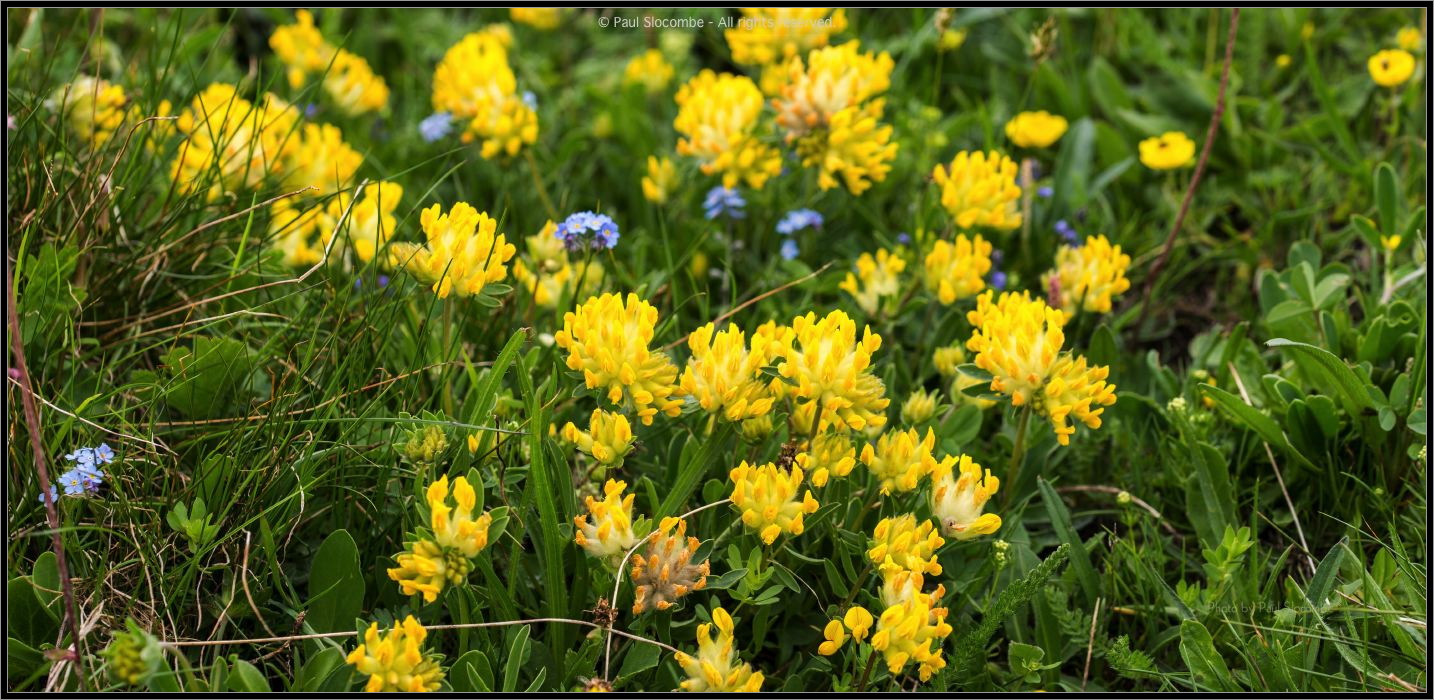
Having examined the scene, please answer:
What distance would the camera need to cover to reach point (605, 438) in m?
2.19

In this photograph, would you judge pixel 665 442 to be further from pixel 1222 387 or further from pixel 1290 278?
pixel 1290 278

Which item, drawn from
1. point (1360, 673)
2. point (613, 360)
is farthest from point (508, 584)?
point (1360, 673)

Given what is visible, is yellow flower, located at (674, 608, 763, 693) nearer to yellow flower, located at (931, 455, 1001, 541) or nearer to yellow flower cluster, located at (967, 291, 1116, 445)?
yellow flower, located at (931, 455, 1001, 541)

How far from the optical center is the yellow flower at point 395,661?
6.29 feet

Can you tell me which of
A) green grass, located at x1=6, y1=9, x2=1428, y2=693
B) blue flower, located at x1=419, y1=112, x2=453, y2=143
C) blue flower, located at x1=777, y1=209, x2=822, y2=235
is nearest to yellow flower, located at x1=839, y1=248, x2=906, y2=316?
green grass, located at x1=6, y1=9, x2=1428, y2=693

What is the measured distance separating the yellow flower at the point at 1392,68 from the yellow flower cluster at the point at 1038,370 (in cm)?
193

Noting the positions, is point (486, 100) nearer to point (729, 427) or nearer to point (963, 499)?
point (729, 427)

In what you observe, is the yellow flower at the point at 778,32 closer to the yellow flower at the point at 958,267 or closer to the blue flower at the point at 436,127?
the blue flower at the point at 436,127

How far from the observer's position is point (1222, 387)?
3.07 metres

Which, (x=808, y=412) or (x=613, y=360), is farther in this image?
(x=808, y=412)

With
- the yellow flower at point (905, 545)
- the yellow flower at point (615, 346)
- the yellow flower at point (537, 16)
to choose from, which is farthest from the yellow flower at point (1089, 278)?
the yellow flower at point (537, 16)

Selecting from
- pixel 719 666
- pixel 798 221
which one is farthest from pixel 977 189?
pixel 719 666

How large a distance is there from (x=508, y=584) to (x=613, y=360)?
1.56 ft

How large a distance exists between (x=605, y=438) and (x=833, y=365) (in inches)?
16.2
